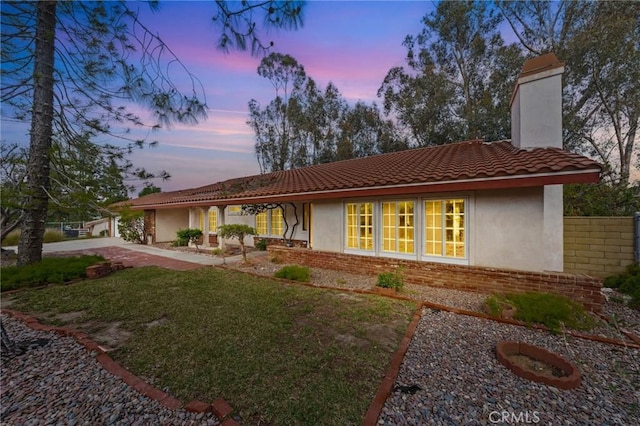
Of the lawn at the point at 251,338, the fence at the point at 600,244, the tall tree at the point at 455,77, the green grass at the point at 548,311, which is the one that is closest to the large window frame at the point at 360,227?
the lawn at the point at 251,338

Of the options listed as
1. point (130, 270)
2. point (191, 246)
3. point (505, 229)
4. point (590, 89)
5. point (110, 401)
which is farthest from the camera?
point (191, 246)

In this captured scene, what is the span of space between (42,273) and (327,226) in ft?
25.5

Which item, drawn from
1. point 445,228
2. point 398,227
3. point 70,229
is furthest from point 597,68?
point 70,229

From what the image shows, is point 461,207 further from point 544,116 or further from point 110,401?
point 110,401

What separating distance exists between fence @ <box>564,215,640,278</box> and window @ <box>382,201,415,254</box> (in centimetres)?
387

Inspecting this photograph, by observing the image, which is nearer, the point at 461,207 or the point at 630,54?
the point at 461,207

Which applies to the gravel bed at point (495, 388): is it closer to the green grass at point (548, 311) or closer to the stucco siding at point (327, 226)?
the green grass at point (548, 311)

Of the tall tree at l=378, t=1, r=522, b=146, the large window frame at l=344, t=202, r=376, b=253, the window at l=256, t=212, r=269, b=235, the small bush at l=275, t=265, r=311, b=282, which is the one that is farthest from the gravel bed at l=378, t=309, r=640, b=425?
the tall tree at l=378, t=1, r=522, b=146

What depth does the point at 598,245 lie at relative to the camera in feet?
20.6

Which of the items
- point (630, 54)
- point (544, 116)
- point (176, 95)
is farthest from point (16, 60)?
point (630, 54)

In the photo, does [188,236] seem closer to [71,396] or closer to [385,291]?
[385,291]

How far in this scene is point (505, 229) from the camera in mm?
5742

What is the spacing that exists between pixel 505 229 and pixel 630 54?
43.0 feet

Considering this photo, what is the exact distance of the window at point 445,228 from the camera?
628 centimetres
